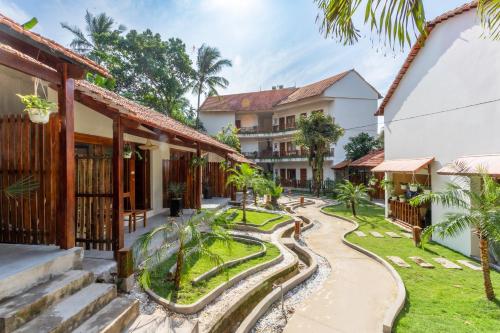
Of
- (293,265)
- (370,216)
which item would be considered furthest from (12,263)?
(370,216)

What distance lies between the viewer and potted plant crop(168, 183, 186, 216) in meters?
11.1

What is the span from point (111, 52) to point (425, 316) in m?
33.7

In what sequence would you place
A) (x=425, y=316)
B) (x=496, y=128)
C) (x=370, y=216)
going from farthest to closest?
(x=370, y=216) < (x=496, y=128) < (x=425, y=316)

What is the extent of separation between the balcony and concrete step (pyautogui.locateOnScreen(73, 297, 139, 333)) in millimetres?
31371

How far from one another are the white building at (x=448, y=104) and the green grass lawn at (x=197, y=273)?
7.89 metres

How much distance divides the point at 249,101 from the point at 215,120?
5.83 meters

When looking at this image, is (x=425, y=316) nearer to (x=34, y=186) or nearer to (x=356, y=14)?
(x=356, y=14)

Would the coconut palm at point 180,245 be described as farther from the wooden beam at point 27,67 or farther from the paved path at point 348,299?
the wooden beam at point 27,67

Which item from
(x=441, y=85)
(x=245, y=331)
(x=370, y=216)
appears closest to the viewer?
(x=245, y=331)

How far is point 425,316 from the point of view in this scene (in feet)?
18.8

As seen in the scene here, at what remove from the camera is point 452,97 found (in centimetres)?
1141

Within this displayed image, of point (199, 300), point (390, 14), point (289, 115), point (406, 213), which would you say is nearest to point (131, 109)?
point (199, 300)

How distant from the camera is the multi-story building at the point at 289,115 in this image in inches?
1347

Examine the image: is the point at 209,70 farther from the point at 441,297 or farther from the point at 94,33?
the point at 441,297
